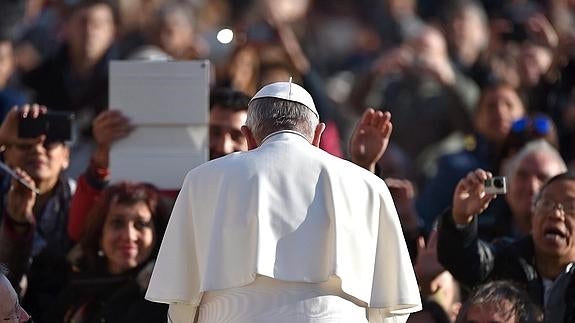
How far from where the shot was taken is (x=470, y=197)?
816cm

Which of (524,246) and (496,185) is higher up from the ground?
(496,185)

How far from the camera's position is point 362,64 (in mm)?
14578

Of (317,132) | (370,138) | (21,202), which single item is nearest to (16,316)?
(317,132)

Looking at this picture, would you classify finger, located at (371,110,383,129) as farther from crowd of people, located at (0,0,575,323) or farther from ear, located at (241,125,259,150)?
ear, located at (241,125,259,150)

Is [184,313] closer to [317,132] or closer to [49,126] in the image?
[317,132]

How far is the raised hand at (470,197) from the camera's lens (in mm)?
8078

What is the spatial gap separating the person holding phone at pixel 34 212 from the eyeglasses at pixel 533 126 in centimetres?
269

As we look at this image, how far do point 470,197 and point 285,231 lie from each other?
5.33 feet

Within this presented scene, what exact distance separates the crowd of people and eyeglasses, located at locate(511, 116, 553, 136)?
2 centimetres

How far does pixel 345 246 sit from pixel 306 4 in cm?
917

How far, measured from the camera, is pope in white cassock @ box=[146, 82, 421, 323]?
6719 millimetres

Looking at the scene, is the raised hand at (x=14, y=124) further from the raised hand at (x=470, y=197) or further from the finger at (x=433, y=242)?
the raised hand at (x=470, y=197)

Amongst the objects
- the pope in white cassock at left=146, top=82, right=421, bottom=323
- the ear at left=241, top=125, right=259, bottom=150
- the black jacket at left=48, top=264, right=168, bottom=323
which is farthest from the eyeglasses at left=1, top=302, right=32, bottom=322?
the black jacket at left=48, top=264, right=168, bottom=323

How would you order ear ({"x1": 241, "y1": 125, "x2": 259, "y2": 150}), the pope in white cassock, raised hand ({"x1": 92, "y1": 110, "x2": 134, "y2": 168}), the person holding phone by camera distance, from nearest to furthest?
the pope in white cassock, ear ({"x1": 241, "y1": 125, "x2": 259, "y2": 150}), the person holding phone, raised hand ({"x1": 92, "y1": 110, "x2": 134, "y2": 168})
